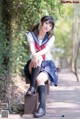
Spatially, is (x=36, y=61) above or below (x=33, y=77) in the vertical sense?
above

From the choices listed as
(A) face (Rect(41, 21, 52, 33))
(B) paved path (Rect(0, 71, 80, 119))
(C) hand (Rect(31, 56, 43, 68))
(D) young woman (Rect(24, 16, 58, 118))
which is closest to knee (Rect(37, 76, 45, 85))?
(D) young woman (Rect(24, 16, 58, 118))

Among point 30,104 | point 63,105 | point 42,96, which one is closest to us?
point 42,96

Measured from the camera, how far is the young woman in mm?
6438

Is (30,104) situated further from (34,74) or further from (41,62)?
(41,62)

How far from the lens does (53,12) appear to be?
11.8 meters

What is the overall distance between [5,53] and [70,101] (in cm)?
175

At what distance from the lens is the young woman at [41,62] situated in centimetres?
644

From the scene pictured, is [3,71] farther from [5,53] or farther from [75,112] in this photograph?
[75,112]

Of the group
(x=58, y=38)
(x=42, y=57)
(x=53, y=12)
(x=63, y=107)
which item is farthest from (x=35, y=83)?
(x=58, y=38)

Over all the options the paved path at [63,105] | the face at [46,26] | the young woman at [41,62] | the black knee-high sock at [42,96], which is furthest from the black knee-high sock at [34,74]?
the face at [46,26]

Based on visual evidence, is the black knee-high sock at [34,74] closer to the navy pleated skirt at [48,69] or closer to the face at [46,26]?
the navy pleated skirt at [48,69]

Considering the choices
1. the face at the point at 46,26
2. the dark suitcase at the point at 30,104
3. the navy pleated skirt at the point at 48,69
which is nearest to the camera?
the dark suitcase at the point at 30,104

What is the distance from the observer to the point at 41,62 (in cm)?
662

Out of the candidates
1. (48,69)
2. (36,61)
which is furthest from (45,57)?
(36,61)
